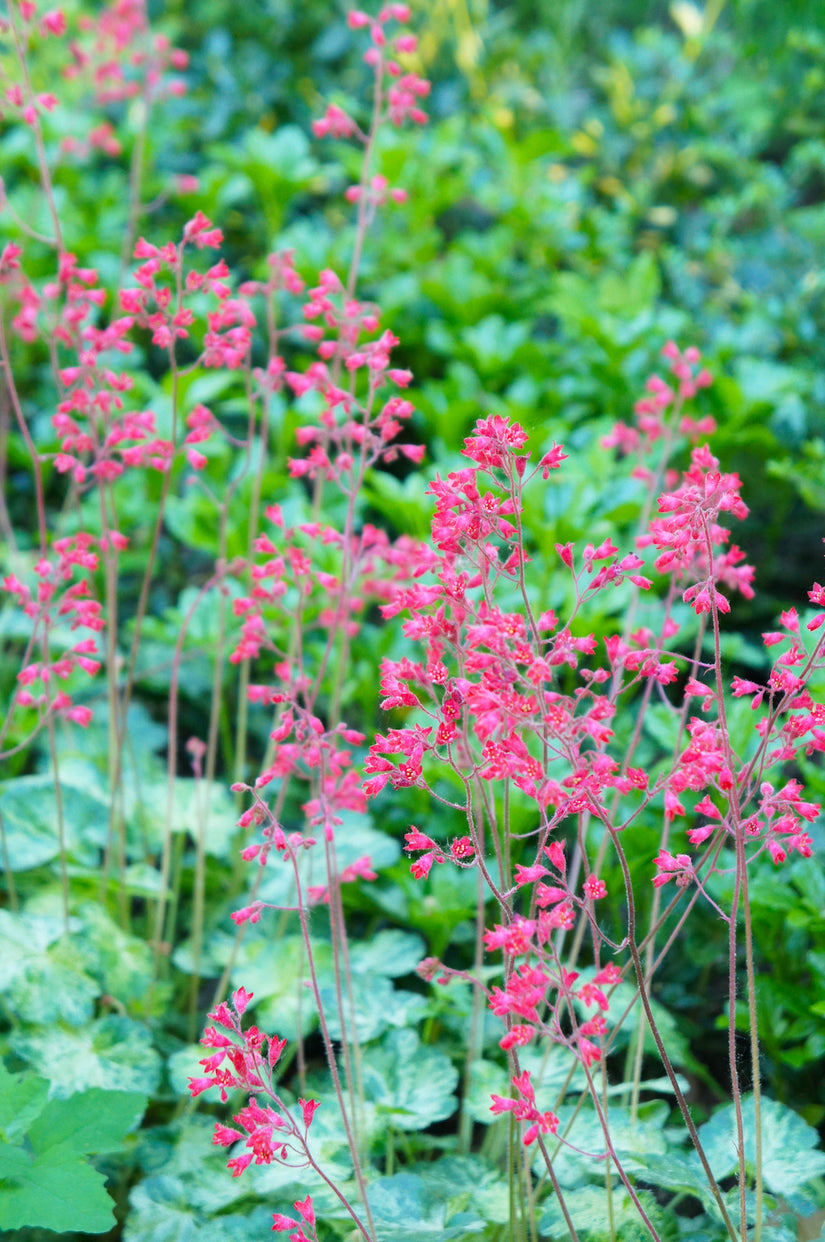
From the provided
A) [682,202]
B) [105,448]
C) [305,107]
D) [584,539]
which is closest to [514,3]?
[305,107]

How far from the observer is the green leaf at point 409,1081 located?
4.96 ft

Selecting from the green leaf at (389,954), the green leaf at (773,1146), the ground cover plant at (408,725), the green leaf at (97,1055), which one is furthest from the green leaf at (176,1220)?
the green leaf at (773,1146)

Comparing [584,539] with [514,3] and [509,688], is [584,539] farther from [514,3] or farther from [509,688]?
[514,3]

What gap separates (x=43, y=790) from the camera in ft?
6.62

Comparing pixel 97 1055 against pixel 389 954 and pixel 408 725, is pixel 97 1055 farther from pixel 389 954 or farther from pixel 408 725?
pixel 408 725

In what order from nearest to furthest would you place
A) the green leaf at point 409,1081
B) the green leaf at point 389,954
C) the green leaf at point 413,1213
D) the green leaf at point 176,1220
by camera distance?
1. the green leaf at point 413,1213
2. the green leaf at point 176,1220
3. the green leaf at point 409,1081
4. the green leaf at point 389,954

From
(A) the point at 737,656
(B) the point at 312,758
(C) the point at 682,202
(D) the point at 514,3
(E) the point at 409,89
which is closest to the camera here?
(B) the point at 312,758

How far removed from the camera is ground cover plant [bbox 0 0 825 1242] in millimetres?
1118

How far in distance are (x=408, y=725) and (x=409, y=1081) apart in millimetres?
748

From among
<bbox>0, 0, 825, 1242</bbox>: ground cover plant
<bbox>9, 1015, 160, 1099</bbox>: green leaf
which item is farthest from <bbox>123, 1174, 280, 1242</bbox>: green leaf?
<bbox>9, 1015, 160, 1099</bbox>: green leaf

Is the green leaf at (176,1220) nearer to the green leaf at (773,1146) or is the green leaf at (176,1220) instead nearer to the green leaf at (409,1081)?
the green leaf at (409,1081)

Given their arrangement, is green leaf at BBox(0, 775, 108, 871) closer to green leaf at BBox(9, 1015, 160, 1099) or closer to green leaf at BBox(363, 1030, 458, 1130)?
green leaf at BBox(9, 1015, 160, 1099)

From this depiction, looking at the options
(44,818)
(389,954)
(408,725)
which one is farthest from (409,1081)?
(44,818)

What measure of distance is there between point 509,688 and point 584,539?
1353 mm
